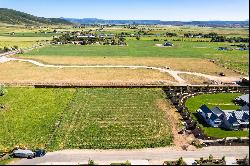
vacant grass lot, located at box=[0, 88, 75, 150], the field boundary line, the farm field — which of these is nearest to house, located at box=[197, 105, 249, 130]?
the field boundary line

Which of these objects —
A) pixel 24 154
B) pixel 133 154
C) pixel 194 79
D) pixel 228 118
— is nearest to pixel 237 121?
pixel 228 118

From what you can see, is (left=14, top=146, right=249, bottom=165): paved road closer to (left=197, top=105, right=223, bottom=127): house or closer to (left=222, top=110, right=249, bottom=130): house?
(left=222, top=110, right=249, bottom=130): house

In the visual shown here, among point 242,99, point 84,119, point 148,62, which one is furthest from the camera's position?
point 148,62

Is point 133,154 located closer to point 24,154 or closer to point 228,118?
point 24,154

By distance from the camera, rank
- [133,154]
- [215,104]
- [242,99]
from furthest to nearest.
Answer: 1. [215,104]
2. [242,99]
3. [133,154]

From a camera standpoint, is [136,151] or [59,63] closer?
[136,151]

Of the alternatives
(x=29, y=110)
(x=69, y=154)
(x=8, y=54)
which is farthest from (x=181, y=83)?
(x=8, y=54)

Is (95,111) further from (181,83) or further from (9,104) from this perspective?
(181,83)
